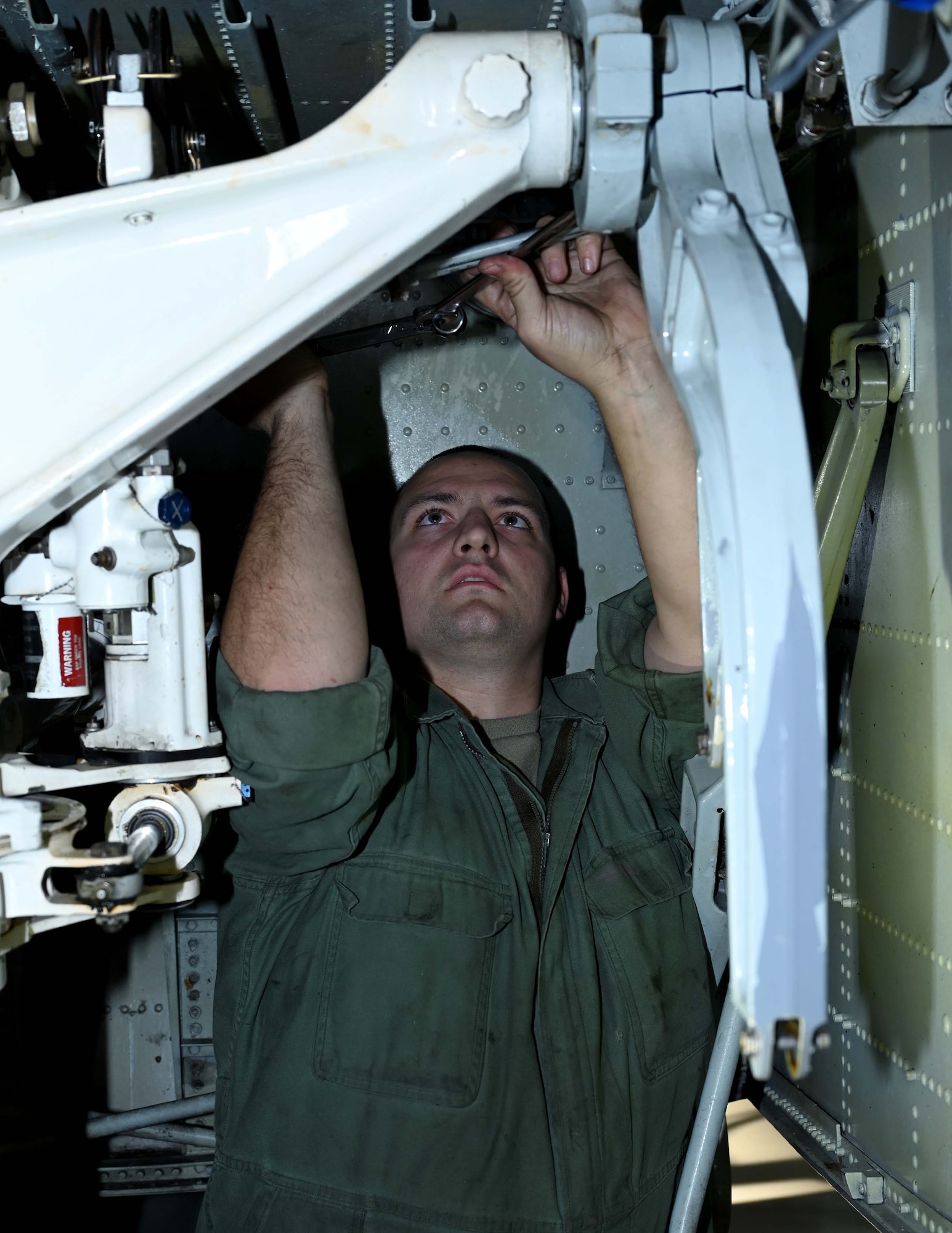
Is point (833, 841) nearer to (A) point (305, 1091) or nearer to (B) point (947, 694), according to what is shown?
(B) point (947, 694)

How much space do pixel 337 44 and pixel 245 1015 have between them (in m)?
1.56

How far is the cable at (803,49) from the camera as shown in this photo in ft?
2.83

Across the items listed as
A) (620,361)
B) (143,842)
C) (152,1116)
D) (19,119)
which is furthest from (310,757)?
(152,1116)

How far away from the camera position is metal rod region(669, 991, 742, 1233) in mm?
1445

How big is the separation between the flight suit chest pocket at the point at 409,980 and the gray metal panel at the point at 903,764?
0.59 metres

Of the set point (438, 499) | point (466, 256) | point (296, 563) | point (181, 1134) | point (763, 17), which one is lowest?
point (181, 1134)

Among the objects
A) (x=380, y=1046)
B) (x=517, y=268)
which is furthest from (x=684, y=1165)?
(x=517, y=268)

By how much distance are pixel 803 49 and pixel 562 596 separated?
147cm

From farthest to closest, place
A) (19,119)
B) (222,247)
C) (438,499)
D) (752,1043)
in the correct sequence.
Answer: (438,499) → (19,119) → (222,247) → (752,1043)

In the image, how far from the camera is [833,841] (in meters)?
1.62

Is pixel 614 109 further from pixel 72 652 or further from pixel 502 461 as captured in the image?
pixel 502 461

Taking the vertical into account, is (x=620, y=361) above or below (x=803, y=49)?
below

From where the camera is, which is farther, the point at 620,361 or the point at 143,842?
the point at 620,361

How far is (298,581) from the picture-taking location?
152 cm
